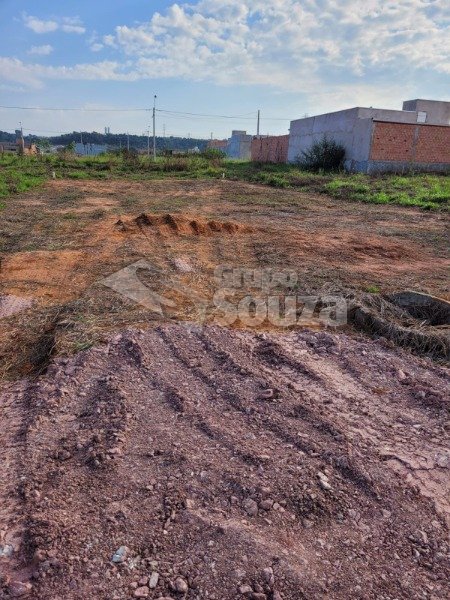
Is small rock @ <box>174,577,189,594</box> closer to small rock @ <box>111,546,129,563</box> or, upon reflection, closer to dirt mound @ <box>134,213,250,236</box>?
small rock @ <box>111,546,129,563</box>

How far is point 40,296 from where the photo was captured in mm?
4945

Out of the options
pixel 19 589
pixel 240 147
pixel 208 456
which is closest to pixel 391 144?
pixel 208 456

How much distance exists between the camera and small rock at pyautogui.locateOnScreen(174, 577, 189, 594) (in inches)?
64.7

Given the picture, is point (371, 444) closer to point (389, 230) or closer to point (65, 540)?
point (65, 540)

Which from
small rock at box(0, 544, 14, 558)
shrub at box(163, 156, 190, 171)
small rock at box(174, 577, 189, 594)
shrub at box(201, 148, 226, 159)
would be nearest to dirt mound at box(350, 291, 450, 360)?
small rock at box(174, 577, 189, 594)

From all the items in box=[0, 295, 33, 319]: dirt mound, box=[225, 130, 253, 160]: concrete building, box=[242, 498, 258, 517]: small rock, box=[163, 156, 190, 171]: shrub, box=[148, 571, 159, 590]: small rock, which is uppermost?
box=[225, 130, 253, 160]: concrete building

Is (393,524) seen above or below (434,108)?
below

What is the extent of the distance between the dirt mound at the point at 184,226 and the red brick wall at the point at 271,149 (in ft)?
78.5

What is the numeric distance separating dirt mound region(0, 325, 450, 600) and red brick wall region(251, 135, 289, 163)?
2973 cm

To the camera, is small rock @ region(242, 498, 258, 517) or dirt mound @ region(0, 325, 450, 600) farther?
small rock @ region(242, 498, 258, 517)

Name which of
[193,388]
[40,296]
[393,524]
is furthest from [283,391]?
[40,296]

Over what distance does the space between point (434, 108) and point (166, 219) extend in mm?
26162

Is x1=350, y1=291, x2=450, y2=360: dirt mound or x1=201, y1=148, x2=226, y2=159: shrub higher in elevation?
x1=201, y1=148, x2=226, y2=159: shrub

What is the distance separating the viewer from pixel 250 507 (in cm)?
201
